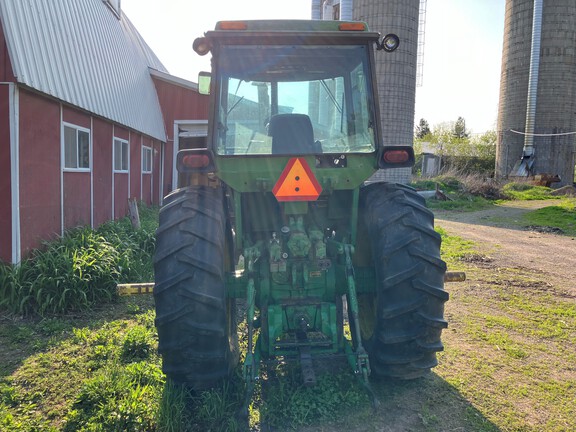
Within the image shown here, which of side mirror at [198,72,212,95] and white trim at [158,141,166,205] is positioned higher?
side mirror at [198,72,212,95]

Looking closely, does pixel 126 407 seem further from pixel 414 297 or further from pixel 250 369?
pixel 414 297

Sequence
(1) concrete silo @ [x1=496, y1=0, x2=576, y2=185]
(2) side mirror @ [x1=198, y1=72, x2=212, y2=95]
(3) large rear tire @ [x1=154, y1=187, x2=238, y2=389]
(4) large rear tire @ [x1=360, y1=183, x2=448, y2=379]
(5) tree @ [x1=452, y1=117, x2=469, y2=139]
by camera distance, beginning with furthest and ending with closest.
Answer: (5) tree @ [x1=452, y1=117, x2=469, y2=139], (1) concrete silo @ [x1=496, y1=0, x2=576, y2=185], (2) side mirror @ [x1=198, y1=72, x2=212, y2=95], (4) large rear tire @ [x1=360, y1=183, x2=448, y2=379], (3) large rear tire @ [x1=154, y1=187, x2=238, y2=389]

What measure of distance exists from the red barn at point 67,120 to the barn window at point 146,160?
0.10 feet

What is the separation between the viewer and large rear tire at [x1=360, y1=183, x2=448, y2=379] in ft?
9.66

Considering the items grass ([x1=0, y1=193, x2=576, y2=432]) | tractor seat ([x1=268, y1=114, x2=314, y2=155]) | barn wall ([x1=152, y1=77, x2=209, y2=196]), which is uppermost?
barn wall ([x1=152, y1=77, x2=209, y2=196])

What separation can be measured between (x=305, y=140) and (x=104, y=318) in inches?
126

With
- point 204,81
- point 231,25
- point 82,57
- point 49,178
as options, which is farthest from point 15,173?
point 231,25

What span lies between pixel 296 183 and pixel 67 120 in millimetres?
6030

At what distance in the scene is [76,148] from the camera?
812 cm

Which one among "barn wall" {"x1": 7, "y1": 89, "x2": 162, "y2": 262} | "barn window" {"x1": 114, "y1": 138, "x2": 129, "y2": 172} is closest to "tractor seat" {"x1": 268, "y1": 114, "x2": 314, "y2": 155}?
"barn wall" {"x1": 7, "y1": 89, "x2": 162, "y2": 262}

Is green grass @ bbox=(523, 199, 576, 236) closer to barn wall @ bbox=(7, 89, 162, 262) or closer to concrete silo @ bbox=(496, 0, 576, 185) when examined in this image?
concrete silo @ bbox=(496, 0, 576, 185)

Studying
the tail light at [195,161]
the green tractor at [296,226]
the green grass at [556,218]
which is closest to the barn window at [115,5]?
the green tractor at [296,226]

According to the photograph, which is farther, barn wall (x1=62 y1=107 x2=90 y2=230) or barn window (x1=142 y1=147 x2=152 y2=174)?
barn window (x1=142 y1=147 x2=152 y2=174)

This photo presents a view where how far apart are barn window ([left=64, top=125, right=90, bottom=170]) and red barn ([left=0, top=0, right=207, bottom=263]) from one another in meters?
0.02
